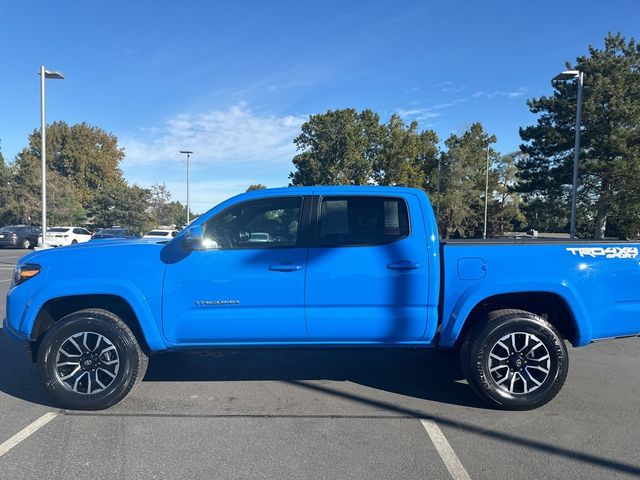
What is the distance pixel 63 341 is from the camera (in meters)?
4.02

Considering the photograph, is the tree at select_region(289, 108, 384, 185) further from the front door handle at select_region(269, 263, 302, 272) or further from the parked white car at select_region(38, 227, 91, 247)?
the front door handle at select_region(269, 263, 302, 272)

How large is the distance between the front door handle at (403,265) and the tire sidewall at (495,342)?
0.82m

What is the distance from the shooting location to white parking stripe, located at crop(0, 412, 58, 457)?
337cm

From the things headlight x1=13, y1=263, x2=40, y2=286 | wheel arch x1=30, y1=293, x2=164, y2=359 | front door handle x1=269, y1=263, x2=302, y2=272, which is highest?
front door handle x1=269, y1=263, x2=302, y2=272

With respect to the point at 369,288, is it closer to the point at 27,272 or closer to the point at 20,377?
the point at 27,272

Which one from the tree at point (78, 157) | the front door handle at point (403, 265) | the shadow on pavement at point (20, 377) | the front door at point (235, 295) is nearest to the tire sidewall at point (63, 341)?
the shadow on pavement at point (20, 377)

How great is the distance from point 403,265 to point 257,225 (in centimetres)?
135

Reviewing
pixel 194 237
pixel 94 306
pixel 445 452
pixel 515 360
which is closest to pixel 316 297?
pixel 194 237

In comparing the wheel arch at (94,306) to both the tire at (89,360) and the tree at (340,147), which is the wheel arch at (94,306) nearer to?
the tire at (89,360)

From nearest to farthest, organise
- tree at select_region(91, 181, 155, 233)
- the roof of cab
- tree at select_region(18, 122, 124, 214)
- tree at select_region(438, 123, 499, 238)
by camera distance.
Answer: the roof of cab, tree at select_region(438, 123, 499, 238), tree at select_region(91, 181, 155, 233), tree at select_region(18, 122, 124, 214)

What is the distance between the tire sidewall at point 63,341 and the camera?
4.00 meters

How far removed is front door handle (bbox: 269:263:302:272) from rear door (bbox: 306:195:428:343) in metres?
0.11

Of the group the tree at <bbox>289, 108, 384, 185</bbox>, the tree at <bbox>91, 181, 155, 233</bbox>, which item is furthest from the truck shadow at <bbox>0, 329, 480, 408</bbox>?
the tree at <bbox>91, 181, 155, 233</bbox>

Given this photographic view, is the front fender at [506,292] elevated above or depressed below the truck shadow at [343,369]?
above
